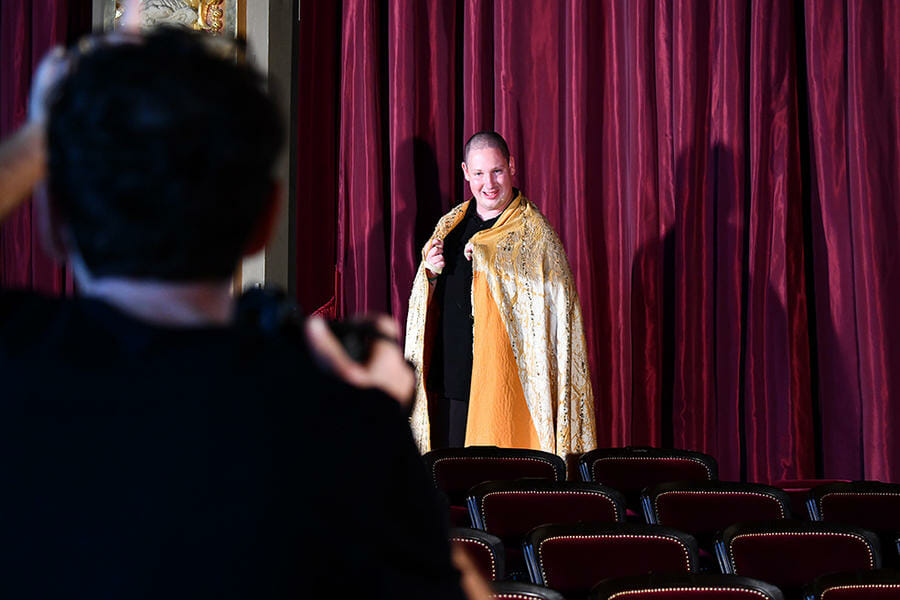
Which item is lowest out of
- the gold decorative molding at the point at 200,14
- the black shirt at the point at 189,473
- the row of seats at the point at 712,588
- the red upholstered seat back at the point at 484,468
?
the row of seats at the point at 712,588

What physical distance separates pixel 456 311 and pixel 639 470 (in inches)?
61.2

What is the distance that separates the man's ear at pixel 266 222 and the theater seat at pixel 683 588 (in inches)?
43.4

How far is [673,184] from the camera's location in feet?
17.2

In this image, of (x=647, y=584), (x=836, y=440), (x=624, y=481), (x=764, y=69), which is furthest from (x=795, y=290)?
(x=647, y=584)

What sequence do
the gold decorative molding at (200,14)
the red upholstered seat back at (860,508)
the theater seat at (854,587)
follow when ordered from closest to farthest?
1. the theater seat at (854,587)
2. the red upholstered seat back at (860,508)
3. the gold decorative molding at (200,14)

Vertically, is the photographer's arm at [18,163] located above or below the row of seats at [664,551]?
above

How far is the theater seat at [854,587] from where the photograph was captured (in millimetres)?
1731

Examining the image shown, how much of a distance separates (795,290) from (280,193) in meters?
4.72

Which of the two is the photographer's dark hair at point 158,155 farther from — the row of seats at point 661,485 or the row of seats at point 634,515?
the row of seats at point 661,485

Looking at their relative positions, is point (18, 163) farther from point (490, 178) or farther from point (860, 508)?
point (490, 178)

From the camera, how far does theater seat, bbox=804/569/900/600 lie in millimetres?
1731

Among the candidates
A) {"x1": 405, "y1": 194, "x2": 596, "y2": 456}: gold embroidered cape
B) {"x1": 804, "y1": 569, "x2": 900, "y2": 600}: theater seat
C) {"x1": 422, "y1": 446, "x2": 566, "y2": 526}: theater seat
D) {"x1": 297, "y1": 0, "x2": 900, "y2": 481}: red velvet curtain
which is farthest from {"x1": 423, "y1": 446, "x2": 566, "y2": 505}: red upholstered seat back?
{"x1": 297, "y1": 0, "x2": 900, "y2": 481}: red velvet curtain

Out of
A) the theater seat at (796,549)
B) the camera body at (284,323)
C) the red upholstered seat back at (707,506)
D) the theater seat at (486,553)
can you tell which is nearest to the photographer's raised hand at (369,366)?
the camera body at (284,323)

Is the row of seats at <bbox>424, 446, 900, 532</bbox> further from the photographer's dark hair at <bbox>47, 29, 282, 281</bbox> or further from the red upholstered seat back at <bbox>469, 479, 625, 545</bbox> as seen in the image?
the photographer's dark hair at <bbox>47, 29, 282, 281</bbox>
